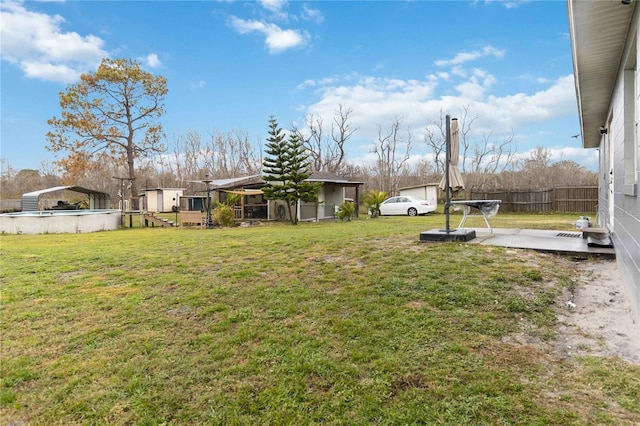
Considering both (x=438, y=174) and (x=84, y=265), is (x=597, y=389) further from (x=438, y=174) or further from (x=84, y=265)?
(x=438, y=174)

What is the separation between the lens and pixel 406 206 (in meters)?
19.5

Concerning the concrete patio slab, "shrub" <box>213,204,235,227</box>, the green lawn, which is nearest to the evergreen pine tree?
"shrub" <box>213,204,235,227</box>

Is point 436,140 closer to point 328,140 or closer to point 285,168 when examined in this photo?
point 328,140

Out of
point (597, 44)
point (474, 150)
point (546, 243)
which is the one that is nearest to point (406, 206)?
point (546, 243)

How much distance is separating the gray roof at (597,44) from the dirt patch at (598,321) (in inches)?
110

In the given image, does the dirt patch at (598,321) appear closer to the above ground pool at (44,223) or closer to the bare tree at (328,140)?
the above ground pool at (44,223)

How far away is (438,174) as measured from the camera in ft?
108

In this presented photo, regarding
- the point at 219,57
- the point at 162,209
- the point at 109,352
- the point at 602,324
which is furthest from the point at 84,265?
the point at 162,209

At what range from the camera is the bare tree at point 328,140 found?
33875mm

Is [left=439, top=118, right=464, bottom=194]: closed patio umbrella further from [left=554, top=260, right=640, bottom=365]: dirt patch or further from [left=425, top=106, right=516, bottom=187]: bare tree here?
[left=425, top=106, right=516, bottom=187]: bare tree

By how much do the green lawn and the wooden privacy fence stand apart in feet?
51.7

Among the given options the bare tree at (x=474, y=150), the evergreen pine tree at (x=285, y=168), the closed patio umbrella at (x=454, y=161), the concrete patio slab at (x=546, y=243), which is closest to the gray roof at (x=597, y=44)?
the closed patio umbrella at (x=454, y=161)

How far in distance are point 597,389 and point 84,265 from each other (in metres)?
6.83

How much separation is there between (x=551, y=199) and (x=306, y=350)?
19.9 meters
